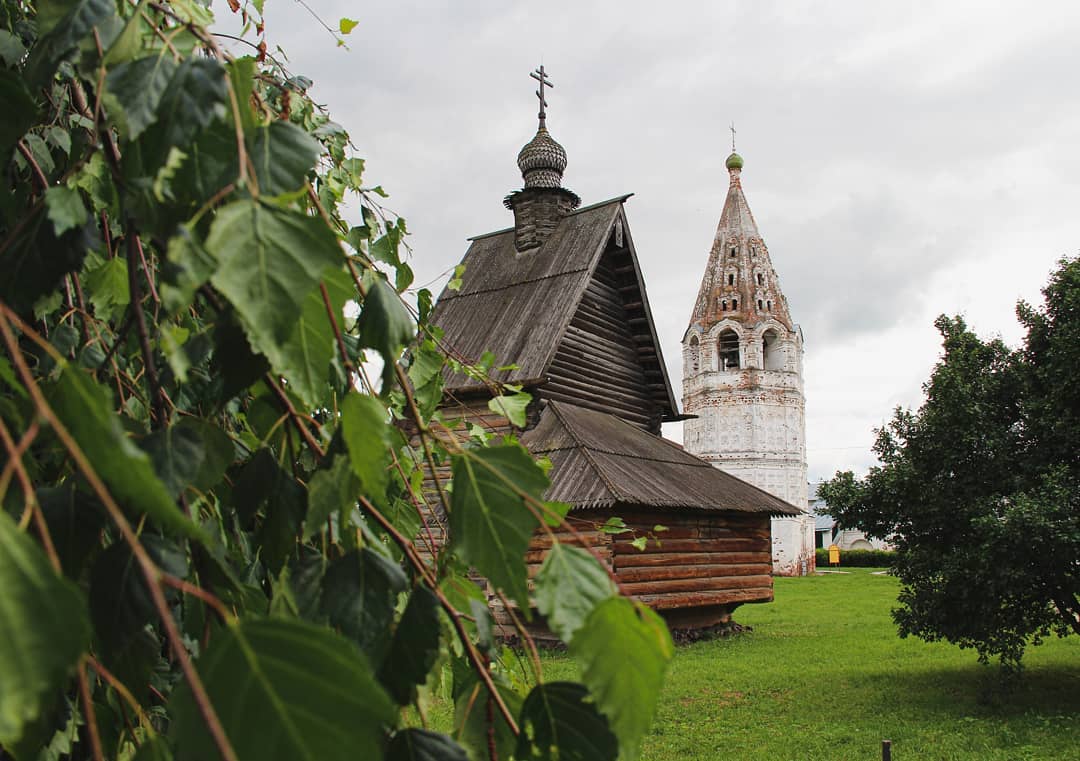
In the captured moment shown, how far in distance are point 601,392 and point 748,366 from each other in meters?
27.8

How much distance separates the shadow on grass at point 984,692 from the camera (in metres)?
8.79

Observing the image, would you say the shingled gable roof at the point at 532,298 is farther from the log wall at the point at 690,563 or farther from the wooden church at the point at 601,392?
the log wall at the point at 690,563

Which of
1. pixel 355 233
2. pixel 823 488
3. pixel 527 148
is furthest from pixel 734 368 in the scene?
pixel 355 233

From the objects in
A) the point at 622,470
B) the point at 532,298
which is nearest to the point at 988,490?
the point at 622,470

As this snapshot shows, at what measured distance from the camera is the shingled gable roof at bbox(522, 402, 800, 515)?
37.1 feet

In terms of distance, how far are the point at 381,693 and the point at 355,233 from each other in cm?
173

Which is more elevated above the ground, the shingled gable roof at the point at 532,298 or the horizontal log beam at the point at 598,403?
the shingled gable roof at the point at 532,298

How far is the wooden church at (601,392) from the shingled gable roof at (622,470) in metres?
0.03

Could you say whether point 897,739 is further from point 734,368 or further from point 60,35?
point 734,368

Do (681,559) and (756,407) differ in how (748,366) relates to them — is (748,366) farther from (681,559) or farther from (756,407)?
(681,559)

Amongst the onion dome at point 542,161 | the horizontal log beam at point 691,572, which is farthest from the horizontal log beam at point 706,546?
the onion dome at point 542,161

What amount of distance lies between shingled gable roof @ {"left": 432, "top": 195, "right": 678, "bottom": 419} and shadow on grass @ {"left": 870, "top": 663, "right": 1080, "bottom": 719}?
591cm

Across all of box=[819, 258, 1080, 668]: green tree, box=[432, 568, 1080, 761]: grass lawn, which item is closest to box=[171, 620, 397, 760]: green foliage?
box=[432, 568, 1080, 761]: grass lawn

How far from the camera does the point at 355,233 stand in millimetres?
2168
